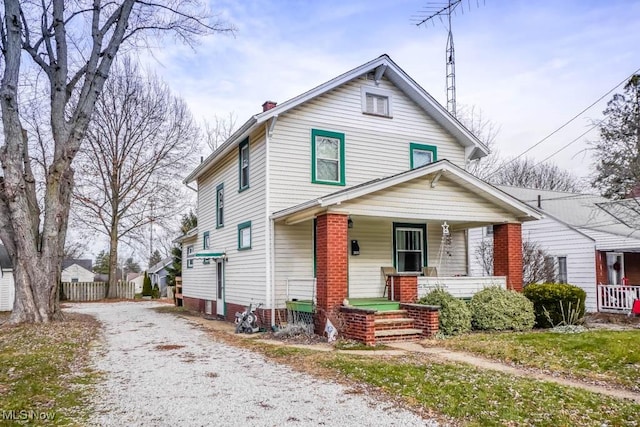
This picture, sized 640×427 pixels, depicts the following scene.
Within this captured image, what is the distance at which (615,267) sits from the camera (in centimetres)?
1911

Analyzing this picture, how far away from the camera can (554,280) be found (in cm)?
1853

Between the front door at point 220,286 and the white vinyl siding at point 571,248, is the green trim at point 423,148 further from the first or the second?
the front door at point 220,286

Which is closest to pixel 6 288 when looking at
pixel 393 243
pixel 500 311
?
pixel 393 243

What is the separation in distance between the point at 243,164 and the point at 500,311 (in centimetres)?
814

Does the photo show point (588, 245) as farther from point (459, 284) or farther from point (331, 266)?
point (331, 266)

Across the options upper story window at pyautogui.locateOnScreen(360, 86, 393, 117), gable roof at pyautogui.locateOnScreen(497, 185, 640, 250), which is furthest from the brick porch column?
gable roof at pyautogui.locateOnScreen(497, 185, 640, 250)

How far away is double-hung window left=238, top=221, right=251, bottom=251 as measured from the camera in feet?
48.1

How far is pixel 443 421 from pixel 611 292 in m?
14.4

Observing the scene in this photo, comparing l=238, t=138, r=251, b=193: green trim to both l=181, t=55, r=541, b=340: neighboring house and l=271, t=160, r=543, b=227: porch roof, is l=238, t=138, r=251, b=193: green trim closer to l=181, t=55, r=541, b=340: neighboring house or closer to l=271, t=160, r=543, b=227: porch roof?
l=181, t=55, r=541, b=340: neighboring house

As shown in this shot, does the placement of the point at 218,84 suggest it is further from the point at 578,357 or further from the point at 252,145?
the point at 578,357

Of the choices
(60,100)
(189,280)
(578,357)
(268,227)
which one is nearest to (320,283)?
(268,227)

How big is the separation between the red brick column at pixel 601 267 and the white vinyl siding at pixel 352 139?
239 inches

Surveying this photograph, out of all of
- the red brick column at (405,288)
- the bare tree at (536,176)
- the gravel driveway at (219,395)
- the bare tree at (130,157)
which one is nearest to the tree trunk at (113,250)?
the bare tree at (130,157)

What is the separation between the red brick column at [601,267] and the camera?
57.5 ft
